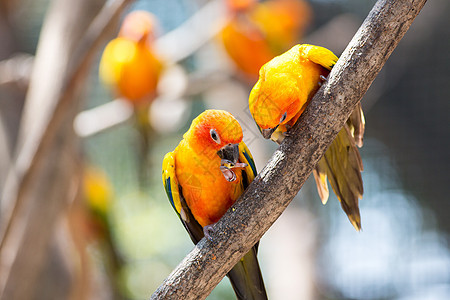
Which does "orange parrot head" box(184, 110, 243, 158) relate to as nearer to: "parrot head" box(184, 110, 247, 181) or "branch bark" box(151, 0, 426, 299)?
"parrot head" box(184, 110, 247, 181)

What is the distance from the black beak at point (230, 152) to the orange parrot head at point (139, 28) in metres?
2.16

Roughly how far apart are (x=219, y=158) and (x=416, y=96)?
240 cm

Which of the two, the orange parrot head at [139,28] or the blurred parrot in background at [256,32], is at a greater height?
the orange parrot head at [139,28]

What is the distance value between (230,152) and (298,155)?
0.15 meters

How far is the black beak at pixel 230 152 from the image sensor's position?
38.9 inches

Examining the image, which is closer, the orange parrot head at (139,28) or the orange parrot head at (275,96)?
the orange parrot head at (275,96)

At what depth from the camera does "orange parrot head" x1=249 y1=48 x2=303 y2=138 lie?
3.19ft

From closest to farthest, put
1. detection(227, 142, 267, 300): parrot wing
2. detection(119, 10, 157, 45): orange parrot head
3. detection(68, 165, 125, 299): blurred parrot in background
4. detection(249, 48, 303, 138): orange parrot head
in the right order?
detection(249, 48, 303, 138): orange parrot head → detection(227, 142, 267, 300): parrot wing → detection(68, 165, 125, 299): blurred parrot in background → detection(119, 10, 157, 45): orange parrot head

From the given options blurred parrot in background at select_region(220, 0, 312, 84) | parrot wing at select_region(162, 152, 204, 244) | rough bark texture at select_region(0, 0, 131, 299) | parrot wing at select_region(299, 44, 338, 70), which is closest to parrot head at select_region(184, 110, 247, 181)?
parrot wing at select_region(162, 152, 204, 244)

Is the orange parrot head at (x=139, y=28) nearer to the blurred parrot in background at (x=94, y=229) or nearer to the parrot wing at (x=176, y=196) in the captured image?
the blurred parrot in background at (x=94, y=229)

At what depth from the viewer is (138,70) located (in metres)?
2.96

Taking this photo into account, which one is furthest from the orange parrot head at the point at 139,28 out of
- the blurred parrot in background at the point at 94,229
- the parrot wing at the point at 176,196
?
the parrot wing at the point at 176,196

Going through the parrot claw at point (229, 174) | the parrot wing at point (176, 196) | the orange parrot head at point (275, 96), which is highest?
the orange parrot head at point (275, 96)

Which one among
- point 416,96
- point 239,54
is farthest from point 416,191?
point 239,54
